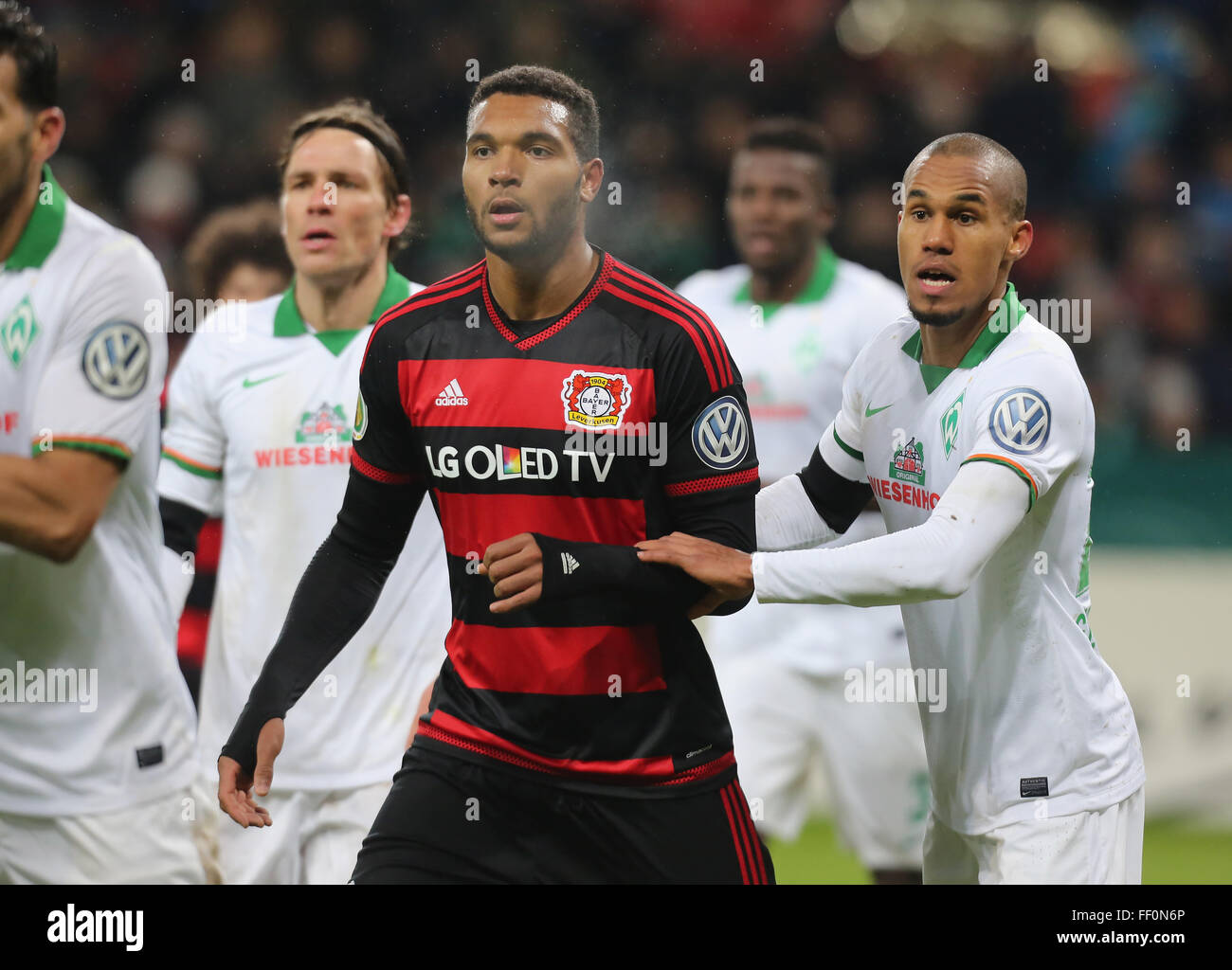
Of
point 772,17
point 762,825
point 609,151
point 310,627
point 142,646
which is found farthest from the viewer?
point 772,17

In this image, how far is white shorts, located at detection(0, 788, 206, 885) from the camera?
12.0ft

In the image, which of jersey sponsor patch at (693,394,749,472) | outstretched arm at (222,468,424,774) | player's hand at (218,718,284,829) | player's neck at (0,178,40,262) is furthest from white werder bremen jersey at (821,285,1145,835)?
player's neck at (0,178,40,262)

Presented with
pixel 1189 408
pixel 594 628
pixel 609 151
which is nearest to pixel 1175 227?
pixel 1189 408

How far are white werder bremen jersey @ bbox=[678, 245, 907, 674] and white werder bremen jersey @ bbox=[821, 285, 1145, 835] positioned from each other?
1679 millimetres

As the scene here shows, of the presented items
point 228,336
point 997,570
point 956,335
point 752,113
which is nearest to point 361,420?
point 228,336

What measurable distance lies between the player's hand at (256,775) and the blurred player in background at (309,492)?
801 millimetres

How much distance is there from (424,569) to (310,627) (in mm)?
797

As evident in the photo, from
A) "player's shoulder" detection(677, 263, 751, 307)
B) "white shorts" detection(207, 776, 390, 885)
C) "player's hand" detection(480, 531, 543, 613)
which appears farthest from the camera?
"player's shoulder" detection(677, 263, 751, 307)

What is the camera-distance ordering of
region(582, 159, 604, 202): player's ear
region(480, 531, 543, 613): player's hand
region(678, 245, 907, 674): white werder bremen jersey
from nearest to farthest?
region(480, 531, 543, 613): player's hand, region(582, 159, 604, 202): player's ear, region(678, 245, 907, 674): white werder bremen jersey

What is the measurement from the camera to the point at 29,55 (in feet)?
12.1

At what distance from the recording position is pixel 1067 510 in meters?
3.32

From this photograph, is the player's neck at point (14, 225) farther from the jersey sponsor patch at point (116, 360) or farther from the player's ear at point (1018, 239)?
the player's ear at point (1018, 239)

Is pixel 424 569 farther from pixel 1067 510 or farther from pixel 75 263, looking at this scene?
pixel 1067 510

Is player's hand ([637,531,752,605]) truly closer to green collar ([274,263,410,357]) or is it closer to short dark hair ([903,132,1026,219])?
short dark hair ([903,132,1026,219])
